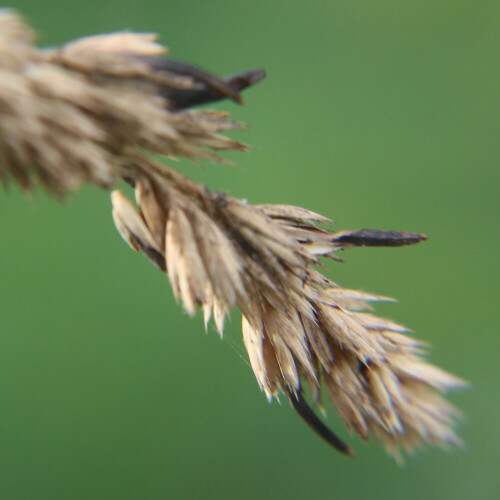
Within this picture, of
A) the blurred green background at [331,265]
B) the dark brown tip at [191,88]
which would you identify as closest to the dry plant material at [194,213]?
the dark brown tip at [191,88]

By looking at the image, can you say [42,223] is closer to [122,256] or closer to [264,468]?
[122,256]

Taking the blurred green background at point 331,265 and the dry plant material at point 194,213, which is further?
the blurred green background at point 331,265

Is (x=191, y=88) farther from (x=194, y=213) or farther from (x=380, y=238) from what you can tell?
(x=380, y=238)

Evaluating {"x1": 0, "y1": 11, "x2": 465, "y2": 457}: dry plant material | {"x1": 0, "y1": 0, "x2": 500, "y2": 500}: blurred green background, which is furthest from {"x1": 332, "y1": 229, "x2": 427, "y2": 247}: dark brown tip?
{"x1": 0, "y1": 0, "x2": 500, "y2": 500}: blurred green background

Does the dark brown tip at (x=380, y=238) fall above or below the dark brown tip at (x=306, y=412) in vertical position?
above

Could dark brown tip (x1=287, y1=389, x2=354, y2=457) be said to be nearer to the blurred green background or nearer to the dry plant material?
the dry plant material

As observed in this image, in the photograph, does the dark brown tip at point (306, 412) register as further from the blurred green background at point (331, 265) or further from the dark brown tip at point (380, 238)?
the blurred green background at point (331, 265)
